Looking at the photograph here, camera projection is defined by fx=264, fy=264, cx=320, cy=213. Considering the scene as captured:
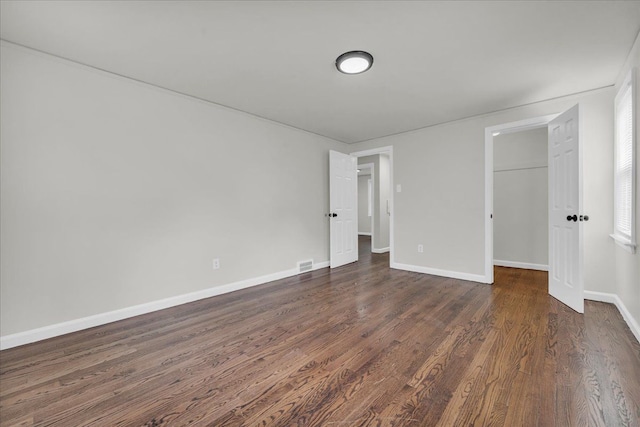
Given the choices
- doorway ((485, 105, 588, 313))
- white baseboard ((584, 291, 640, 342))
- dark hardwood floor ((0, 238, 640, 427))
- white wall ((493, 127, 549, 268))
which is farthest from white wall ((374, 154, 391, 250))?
white baseboard ((584, 291, 640, 342))

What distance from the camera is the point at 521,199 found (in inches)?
184

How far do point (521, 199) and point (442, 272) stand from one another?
2079 mm

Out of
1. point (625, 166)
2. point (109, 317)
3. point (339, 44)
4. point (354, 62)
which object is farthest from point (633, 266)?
point (109, 317)

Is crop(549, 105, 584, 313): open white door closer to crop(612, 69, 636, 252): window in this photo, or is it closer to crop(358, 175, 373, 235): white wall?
crop(612, 69, 636, 252): window

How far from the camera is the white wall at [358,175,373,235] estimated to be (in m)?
10.2

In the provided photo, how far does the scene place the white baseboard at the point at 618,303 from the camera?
2173 mm

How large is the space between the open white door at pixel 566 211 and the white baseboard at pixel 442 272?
80 cm

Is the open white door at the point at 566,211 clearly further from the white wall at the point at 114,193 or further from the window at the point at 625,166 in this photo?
the white wall at the point at 114,193

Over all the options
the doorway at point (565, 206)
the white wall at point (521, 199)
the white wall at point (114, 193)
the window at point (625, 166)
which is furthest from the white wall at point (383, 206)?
the window at point (625, 166)

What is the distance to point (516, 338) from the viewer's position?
85.6 inches

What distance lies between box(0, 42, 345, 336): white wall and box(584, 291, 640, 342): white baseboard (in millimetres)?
3816

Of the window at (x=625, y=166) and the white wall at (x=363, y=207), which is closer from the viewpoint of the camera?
the window at (x=625, y=166)

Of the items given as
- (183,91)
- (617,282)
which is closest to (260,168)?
(183,91)

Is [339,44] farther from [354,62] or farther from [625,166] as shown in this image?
[625,166]
